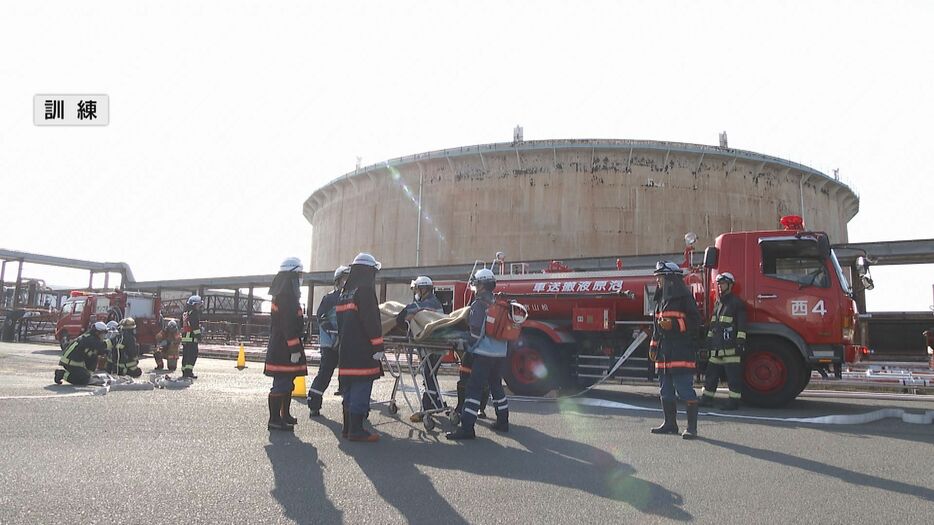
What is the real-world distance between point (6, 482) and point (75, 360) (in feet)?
22.2

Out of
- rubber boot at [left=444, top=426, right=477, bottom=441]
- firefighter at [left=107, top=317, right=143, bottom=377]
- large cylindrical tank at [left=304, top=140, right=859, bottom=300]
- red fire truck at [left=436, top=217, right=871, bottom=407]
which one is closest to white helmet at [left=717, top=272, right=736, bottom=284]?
red fire truck at [left=436, top=217, right=871, bottom=407]

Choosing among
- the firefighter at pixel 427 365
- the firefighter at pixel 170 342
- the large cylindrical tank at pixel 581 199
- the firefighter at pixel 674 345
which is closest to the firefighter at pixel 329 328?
the firefighter at pixel 427 365

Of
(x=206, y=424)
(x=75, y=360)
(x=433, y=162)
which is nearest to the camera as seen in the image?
(x=206, y=424)

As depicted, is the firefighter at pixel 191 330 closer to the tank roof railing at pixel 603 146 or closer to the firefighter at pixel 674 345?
the firefighter at pixel 674 345

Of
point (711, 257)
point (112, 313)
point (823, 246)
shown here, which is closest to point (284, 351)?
point (711, 257)

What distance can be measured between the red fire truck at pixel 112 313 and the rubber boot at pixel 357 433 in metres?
16.9

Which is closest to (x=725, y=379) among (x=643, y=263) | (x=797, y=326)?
(x=797, y=326)

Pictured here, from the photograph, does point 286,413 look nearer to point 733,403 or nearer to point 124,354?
point 733,403

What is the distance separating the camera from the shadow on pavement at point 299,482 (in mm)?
3246

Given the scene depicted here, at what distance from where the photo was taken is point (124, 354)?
11438 mm

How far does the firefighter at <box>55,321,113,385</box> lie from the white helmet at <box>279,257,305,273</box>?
5518 mm

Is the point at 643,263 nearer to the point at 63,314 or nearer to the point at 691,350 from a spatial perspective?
the point at 691,350

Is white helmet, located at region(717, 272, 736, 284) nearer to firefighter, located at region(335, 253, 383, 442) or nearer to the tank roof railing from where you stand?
firefighter, located at region(335, 253, 383, 442)

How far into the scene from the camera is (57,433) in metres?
5.32
